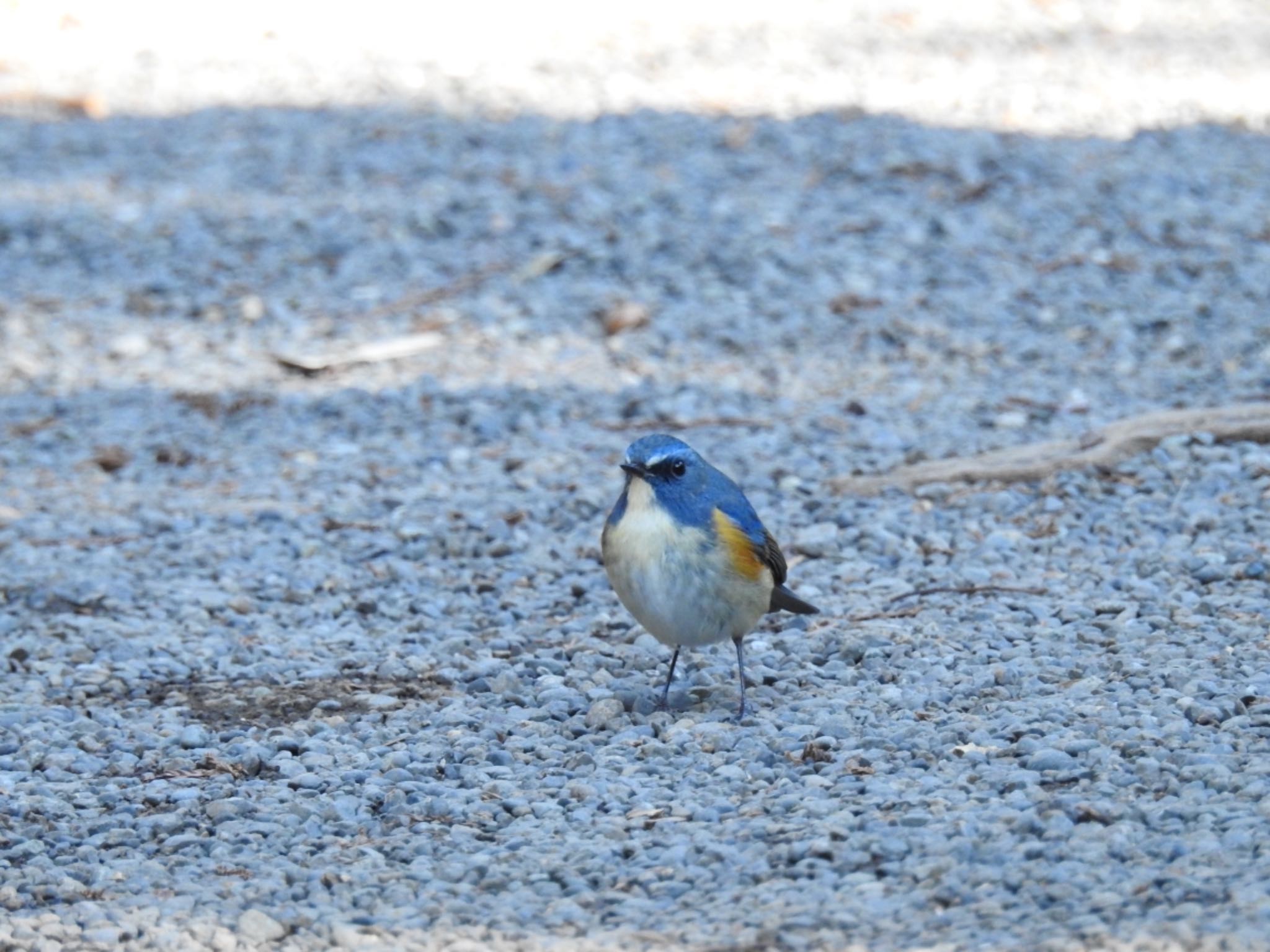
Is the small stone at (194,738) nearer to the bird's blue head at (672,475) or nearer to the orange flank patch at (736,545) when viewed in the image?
the bird's blue head at (672,475)

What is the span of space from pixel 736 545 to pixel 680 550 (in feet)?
0.56

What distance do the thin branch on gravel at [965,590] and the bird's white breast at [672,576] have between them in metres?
1.09

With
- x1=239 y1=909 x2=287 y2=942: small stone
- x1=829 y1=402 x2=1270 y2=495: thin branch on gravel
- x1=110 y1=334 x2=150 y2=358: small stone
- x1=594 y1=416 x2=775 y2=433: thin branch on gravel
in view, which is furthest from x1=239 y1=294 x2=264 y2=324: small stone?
x1=239 y1=909 x2=287 y2=942: small stone

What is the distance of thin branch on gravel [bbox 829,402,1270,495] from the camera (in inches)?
271

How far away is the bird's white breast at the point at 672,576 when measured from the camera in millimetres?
4836

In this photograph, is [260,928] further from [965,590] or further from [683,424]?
[683,424]

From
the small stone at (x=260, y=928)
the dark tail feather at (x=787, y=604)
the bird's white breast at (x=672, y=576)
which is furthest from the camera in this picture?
the dark tail feather at (x=787, y=604)

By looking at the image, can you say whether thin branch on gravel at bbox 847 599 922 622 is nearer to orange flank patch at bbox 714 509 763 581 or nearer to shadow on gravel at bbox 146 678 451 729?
orange flank patch at bbox 714 509 763 581

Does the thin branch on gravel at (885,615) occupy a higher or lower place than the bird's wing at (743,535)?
lower

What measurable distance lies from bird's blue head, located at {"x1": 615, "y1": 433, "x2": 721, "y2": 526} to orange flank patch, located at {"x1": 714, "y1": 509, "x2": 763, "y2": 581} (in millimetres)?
43

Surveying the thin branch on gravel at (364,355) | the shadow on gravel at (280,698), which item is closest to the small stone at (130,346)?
the thin branch on gravel at (364,355)

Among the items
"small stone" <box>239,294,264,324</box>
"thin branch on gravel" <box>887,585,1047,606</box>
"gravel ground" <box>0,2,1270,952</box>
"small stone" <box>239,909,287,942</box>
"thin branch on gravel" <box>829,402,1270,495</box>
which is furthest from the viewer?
"small stone" <box>239,294,264,324</box>

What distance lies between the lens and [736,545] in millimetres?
4898

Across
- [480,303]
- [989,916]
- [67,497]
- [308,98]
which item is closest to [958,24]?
[308,98]
